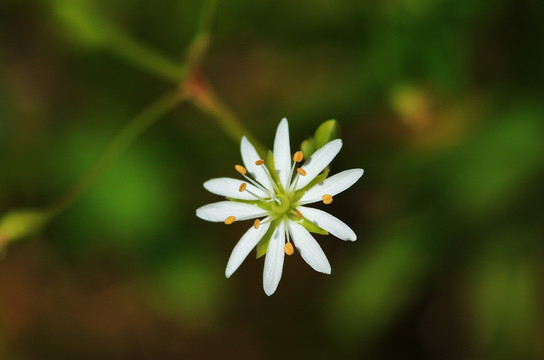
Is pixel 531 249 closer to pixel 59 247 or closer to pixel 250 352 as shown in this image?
pixel 250 352

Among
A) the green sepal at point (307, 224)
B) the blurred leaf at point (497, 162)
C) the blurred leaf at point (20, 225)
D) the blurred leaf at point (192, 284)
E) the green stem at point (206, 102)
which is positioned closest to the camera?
the green sepal at point (307, 224)

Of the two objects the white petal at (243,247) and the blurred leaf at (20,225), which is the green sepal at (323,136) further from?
the blurred leaf at (20,225)

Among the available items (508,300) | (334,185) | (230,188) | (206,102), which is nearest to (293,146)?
(206,102)

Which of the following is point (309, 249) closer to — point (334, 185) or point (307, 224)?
point (307, 224)

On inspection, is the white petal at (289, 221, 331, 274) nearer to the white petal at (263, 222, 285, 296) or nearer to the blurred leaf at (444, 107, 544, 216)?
the white petal at (263, 222, 285, 296)

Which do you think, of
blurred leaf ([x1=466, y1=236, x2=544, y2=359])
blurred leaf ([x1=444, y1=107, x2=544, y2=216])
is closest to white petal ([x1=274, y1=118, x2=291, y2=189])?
blurred leaf ([x1=444, y1=107, x2=544, y2=216])

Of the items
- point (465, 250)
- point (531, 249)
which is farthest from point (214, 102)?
point (531, 249)

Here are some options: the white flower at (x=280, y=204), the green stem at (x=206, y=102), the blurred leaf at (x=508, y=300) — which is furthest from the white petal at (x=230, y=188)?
the blurred leaf at (x=508, y=300)
